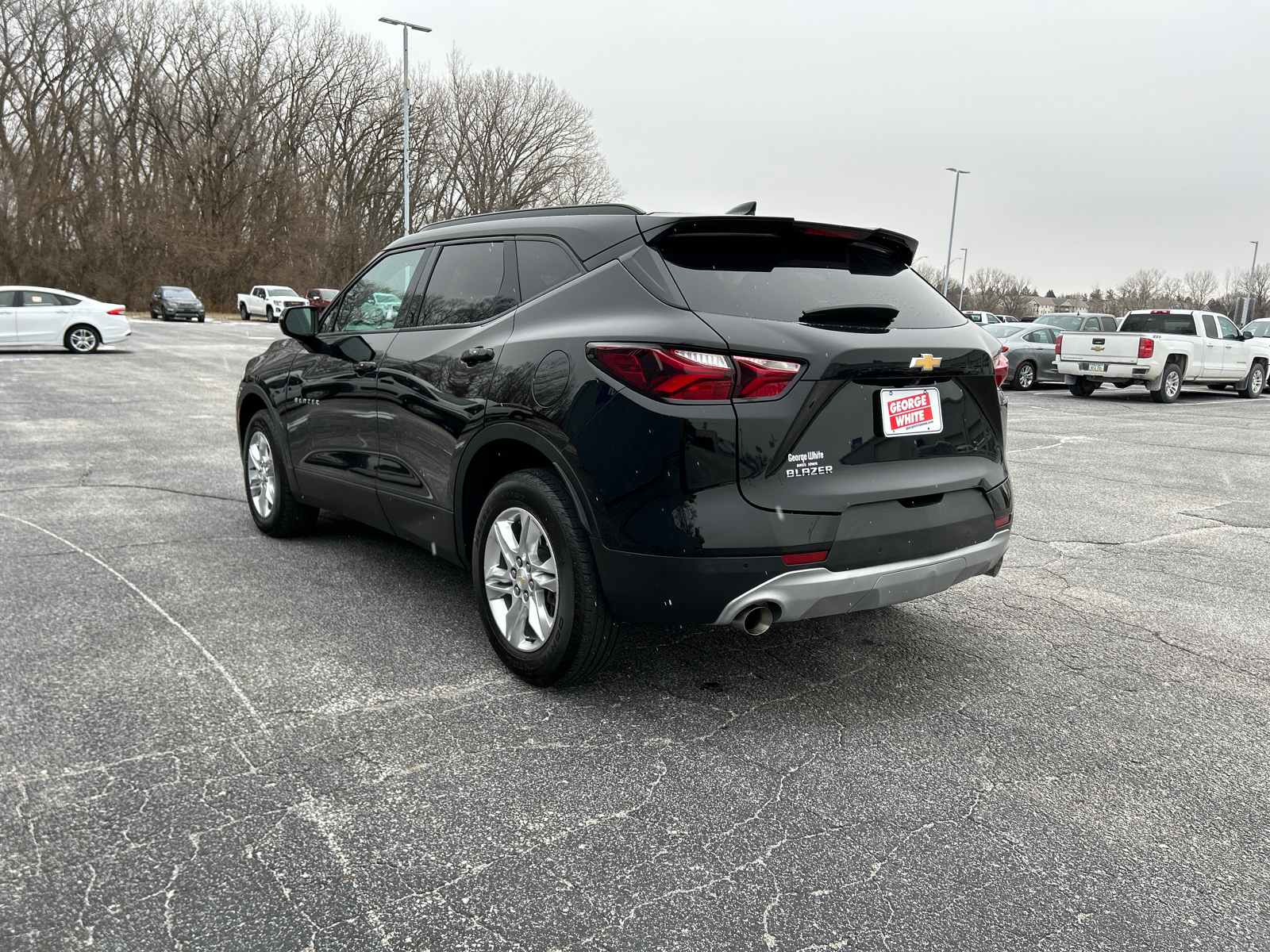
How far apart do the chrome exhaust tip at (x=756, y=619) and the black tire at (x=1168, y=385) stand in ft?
62.0

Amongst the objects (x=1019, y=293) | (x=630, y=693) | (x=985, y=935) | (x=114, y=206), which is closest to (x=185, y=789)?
(x=630, y=693)

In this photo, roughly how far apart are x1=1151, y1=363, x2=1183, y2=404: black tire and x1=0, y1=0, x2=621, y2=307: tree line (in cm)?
4110

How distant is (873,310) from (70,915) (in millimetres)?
2932

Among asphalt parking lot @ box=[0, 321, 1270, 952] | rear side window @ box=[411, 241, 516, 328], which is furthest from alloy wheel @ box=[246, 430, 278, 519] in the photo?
rear side window @ box=[411, 241, 516, 328]

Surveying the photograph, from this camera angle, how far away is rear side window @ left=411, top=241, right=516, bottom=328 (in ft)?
13.1

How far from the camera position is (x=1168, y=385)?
763 inches

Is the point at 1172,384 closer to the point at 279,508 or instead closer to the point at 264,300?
the point at 279,508

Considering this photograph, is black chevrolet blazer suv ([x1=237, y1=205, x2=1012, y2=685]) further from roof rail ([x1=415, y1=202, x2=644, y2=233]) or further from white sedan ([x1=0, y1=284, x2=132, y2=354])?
white sedan ([x1=0, y1=284, x2=132, y2=354])

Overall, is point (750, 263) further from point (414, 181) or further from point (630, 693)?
point (414, 181)

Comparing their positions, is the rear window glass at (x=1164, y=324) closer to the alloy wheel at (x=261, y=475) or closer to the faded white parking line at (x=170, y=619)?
the alloy wheel at (x=261, y=475)

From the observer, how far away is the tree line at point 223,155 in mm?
48500

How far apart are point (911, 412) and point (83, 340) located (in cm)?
2372

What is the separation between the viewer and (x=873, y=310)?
3418 millimetres

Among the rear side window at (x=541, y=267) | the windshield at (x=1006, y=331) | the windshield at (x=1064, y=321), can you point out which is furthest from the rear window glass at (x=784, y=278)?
Result: the windshield at (x=1064, y=321)
